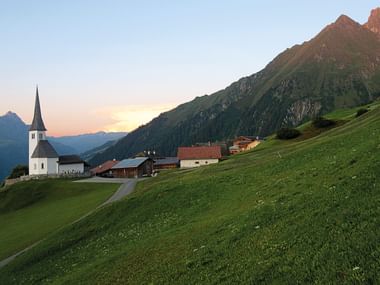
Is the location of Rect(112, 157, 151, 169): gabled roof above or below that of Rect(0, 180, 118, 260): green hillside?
above

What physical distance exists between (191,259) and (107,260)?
8.10 m

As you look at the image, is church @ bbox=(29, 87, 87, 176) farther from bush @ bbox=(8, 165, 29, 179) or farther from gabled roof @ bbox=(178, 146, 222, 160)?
gabled roof @ bbox=(178, 146, 222, 160)

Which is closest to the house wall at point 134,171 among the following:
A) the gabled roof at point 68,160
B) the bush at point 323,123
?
the gabled roof at point 68,160

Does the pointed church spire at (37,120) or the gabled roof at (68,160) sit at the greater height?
the pointed church spire at (37,120)

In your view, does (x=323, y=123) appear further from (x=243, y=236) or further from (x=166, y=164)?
(x=243, y=236)

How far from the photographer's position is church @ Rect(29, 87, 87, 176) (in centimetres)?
13219

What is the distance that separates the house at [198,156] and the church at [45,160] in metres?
32.6

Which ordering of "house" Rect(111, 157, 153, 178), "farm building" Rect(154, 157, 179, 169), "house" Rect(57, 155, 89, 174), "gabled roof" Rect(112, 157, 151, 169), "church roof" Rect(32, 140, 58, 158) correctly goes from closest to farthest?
"house" Rect(111, 157, 153, 178)
"gabled roof" Rect(112, 157, 151, 169)
"church roof" Rect(32, 140, 58, 158)
"house" Rect(57, 155, 89, 174)
"farm building" Rect(154, 157, 179, 169)

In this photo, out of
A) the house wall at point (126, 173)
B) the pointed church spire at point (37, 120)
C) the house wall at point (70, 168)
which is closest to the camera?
the house wall at point (126, 173)

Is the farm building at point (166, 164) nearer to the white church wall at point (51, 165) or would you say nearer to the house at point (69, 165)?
the house at point (69, 165)

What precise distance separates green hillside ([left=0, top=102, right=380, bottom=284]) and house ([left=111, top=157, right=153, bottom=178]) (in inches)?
3466

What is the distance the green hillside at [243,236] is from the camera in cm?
1287

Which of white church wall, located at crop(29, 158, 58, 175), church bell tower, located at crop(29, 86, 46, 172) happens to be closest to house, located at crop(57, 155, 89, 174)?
white church wall, located at crop(29, 158, 58, 175)

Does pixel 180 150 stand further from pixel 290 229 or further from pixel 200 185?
pixel 290 229
